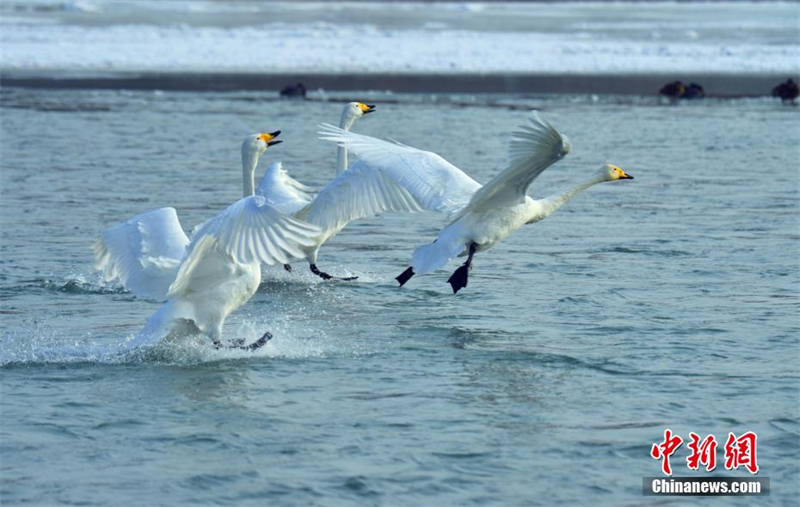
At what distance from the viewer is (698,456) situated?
6.39 metres

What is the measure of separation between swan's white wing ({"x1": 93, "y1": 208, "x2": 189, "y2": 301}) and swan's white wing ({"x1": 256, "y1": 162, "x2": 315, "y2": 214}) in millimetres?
2268

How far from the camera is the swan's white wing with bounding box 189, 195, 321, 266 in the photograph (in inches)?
302

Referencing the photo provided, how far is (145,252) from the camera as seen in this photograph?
854 cm

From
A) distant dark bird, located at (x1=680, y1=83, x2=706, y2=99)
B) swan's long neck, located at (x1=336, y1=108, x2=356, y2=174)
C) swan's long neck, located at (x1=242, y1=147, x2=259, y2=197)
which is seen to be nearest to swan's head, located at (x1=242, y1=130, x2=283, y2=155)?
swan's long neck, located at (x1=242, y1=147, x2=259, y2=197)

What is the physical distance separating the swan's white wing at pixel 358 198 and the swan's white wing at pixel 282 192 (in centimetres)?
23

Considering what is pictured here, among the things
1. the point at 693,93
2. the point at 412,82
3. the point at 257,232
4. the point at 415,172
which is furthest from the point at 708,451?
the point at 412,82

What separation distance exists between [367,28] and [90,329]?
44.5m

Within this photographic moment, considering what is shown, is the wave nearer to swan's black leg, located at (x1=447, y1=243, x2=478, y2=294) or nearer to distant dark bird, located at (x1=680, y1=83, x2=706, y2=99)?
swan's black leg, located at (x1=447, y1=243, x2=478, y2=294)

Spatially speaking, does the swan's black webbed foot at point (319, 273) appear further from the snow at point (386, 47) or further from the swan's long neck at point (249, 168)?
the snow at point (386, 47)

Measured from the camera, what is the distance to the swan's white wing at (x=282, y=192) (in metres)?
11.0

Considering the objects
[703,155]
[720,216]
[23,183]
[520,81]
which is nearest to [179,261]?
[720,216]

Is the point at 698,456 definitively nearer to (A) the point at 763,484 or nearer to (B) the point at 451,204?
(A) the point at 763,484

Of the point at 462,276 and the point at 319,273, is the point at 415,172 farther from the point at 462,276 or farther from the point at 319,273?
the point at 319,273

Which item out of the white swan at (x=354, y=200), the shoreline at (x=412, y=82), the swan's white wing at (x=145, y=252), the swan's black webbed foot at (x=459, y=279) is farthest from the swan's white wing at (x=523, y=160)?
the shoreline at (x=412, y=82)
